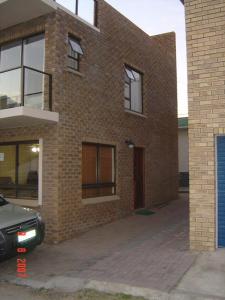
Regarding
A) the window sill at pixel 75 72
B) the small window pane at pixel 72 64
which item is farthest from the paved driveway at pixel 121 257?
the small window pane at pixel 72 64

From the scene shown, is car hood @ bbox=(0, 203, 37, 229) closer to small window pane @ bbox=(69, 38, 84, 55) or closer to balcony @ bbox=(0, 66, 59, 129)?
balcony @ bbox=(0, 66, 59, 129)

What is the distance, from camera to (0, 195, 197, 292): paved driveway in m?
6.18

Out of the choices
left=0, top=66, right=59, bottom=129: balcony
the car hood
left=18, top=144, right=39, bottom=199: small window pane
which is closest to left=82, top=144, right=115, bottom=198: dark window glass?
left=18, top=144, right=39, bottom=199: small window pane

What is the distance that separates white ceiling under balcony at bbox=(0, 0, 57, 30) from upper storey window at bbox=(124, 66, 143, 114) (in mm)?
4174

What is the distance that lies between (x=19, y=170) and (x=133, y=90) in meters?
5.50

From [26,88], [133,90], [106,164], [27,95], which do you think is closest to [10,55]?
[26,88]

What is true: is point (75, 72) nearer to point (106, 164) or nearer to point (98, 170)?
point (98, 170)

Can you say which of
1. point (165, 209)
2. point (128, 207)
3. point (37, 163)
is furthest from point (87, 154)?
point (165, 209)

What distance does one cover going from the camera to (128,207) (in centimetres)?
1244

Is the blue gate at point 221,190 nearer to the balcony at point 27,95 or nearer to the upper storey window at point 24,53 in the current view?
the balcony at point 27,95

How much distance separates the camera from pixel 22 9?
923 cm

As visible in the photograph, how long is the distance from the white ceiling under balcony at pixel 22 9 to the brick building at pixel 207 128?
3844mm

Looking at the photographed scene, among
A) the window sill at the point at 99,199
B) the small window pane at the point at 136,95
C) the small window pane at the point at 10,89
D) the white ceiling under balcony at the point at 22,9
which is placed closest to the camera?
the white ceiling under balcony at the point at 22,9

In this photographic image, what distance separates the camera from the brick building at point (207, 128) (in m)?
7.25
